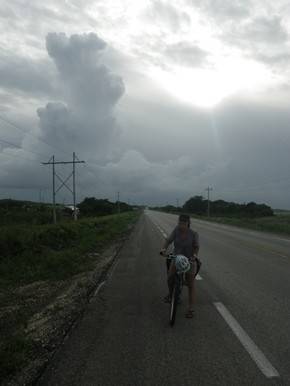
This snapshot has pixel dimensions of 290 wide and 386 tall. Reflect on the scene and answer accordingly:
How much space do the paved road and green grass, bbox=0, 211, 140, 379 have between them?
1.96 ft

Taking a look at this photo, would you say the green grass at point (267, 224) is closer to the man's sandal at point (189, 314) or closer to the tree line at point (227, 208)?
the man's sandal at point (189, 314)

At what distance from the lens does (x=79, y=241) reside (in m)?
24.5

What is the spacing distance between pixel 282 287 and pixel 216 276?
2.32 m

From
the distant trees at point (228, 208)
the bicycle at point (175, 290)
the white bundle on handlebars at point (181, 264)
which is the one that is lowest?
the bicycle at point (175, 290)

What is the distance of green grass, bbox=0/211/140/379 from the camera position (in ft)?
19.8

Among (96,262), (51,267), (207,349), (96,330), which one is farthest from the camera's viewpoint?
(96,262)

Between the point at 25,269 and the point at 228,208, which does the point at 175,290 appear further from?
the point at 228,208

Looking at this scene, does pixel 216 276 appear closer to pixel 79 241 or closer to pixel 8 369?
pixel 8 369

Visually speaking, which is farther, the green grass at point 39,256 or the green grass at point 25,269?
the green grass at point 39,256

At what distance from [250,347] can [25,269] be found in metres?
9.73

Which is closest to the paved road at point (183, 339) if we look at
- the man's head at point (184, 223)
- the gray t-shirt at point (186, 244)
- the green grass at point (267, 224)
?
the gray t-shirt at point (186, 244)

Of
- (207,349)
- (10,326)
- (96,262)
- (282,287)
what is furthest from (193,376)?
(96,262)

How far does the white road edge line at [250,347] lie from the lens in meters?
5.08

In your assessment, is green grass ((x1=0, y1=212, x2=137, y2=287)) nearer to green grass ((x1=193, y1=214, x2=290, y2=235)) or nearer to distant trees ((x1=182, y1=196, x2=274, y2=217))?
green grass ((x1=193, y1=214, x2=290, y2=235))
